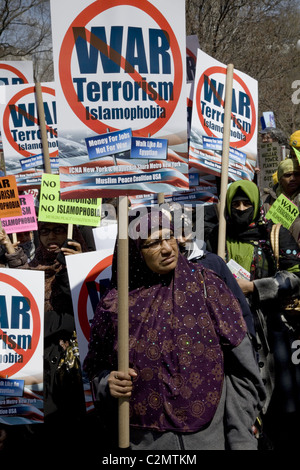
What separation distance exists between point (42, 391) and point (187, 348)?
1.38 m

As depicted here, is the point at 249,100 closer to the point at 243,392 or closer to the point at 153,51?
the point at 153,51

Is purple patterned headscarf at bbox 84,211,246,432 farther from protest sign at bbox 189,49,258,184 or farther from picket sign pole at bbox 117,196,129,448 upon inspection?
protest sign at bbox 189,49,258,184

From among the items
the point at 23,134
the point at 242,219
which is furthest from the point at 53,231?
the point at 242,219

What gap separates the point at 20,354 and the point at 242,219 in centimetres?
164

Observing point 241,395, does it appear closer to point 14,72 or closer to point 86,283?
point 86,283

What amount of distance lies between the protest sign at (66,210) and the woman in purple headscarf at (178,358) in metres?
1.69

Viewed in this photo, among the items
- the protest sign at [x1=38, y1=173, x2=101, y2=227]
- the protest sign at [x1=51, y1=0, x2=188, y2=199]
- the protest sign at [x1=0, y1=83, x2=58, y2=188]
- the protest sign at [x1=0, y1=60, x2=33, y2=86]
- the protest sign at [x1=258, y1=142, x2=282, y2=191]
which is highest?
the protest sign at [x1=51, y1=0, x2=188, y2=199]

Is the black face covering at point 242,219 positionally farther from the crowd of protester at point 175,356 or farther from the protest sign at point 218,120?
the crowd of protester at point 175,356

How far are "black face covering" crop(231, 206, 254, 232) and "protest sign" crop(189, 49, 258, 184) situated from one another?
0.64 meters

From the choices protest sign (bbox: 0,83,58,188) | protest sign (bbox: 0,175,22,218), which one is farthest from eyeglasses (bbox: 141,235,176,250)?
protest sign (bbox: 0,83,58,188)

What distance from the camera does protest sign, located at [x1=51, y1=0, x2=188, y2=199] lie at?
9.86ft

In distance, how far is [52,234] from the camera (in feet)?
15.8

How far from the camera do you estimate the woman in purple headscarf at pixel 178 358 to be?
111 inches
